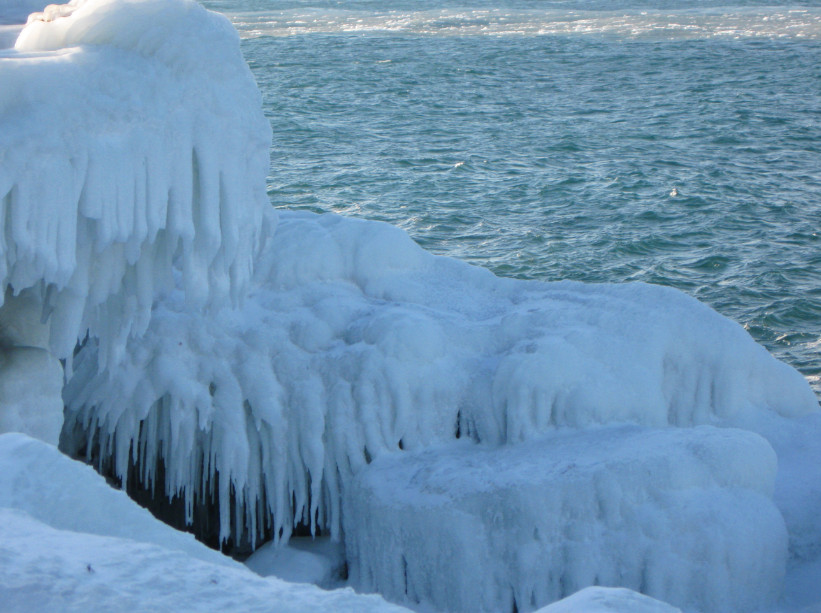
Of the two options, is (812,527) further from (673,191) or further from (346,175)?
(346,175)

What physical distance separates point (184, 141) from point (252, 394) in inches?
67.1

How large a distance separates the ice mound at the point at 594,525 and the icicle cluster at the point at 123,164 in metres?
1.75

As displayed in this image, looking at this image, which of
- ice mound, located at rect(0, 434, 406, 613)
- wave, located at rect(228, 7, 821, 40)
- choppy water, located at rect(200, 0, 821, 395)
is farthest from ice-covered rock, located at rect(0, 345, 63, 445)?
wave, located at rect(228, 7, 821, 40)

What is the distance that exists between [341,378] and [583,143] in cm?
1184

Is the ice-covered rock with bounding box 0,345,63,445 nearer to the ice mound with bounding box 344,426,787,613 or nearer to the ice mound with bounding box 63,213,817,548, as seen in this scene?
the ice mound with bounding box 63,213,817,548

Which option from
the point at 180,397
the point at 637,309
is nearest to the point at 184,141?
the point at 180,397

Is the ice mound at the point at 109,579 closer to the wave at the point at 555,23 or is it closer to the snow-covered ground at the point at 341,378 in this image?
the snow-covered ground at the point at 341,378

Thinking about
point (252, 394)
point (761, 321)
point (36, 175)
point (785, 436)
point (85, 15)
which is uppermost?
point (85, 15)

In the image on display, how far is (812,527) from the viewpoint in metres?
5.90

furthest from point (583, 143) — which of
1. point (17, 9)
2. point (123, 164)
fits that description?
point (123, 164)

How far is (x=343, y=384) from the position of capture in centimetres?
601

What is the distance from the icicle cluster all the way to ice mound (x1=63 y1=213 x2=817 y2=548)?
674 mm

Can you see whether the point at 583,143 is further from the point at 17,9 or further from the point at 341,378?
the point at 341,378

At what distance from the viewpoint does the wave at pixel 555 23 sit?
26.0 meters
